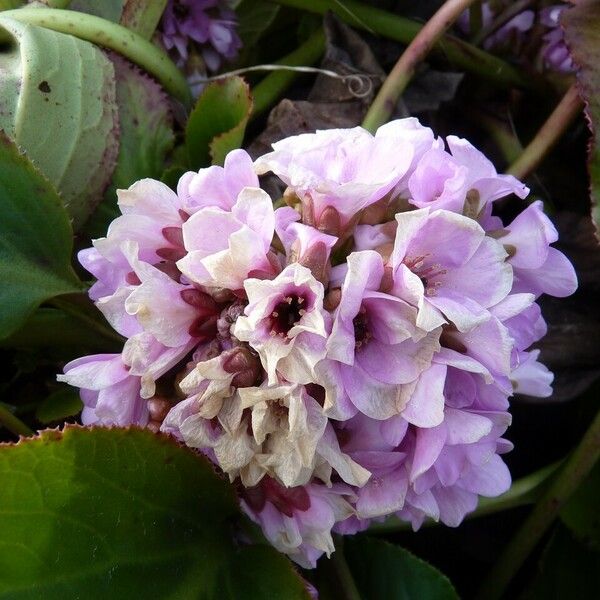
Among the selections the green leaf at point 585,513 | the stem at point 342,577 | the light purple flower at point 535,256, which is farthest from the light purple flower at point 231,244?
the green leaf at point 585,513

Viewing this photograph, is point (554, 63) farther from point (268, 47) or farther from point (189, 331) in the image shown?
point (189, 331)

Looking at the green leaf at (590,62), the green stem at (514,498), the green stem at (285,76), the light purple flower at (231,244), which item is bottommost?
the green stem at (514,498)

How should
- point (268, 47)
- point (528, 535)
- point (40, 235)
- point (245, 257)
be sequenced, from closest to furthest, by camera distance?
point (245, 257), point (40, 235), point (528, 535), point (268, 47)

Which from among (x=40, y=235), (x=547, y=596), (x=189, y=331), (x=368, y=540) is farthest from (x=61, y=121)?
(x=547, y=596)

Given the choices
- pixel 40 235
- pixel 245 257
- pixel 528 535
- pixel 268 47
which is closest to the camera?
pixel 245 257

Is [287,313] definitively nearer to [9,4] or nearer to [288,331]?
[288,331]

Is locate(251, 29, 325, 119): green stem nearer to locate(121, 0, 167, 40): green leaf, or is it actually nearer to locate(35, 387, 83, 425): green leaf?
locate(121, 0, 167, 40): green leaf

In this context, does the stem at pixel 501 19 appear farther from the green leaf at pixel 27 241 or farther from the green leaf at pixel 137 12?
the green leaf at pixel 27 241

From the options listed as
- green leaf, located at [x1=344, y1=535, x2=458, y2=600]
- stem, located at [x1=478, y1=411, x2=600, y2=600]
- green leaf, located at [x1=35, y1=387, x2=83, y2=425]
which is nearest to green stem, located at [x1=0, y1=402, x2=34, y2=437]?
green leaf, located at [x1=35, y1=387, x2=83, y2=425]
